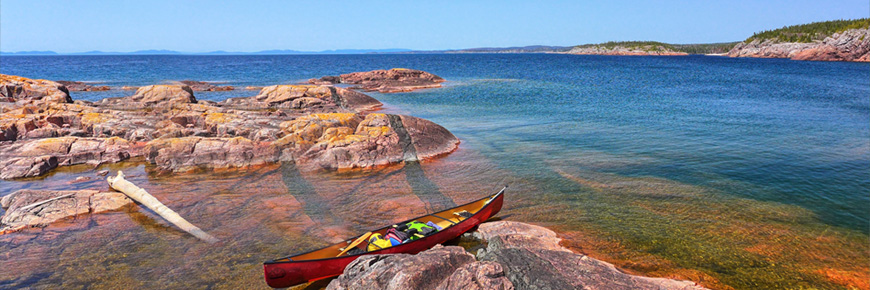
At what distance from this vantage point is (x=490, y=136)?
28.2m

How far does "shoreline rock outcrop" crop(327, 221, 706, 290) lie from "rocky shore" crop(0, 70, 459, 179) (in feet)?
39.5

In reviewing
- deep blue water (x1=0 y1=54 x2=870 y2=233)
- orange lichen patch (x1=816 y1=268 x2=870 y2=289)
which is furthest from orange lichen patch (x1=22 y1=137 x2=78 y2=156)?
orange lichen patch (x1=816 y1=268 x2=870 y2=289)

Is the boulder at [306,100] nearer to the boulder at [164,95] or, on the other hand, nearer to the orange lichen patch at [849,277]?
the boulder at [164,95]

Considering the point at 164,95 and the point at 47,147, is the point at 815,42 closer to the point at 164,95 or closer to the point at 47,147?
the point at 164,95

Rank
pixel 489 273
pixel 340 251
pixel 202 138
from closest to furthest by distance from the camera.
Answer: pixel 489 273
pixel 340 251
pixel 202 138

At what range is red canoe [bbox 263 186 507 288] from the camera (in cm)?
994

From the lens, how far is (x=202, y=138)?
845 inches

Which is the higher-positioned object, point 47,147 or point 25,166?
point 47,147

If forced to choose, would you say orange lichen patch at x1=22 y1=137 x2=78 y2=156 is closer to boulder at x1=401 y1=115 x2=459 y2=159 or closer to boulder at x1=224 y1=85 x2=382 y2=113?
boulder at x1=224 y1=85 x2=382 y2=113

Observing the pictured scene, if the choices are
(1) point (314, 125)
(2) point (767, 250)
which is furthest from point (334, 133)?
(2) point (767, 250)

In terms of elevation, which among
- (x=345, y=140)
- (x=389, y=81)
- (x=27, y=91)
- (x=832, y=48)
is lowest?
(x=345, y=140)

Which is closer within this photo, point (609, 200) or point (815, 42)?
point (609, 200)

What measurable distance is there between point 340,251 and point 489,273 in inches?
184

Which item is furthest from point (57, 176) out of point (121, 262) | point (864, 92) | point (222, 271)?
point (864, 92)
